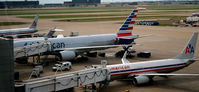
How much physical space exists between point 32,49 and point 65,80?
15.2m

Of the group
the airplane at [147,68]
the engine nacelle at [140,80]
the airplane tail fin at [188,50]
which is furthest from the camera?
the airplane tail fin at [188,50]

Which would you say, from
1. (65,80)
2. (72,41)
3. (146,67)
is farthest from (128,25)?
(65,80)

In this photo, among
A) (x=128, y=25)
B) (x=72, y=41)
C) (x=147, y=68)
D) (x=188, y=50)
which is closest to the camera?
(x=147, y=68)

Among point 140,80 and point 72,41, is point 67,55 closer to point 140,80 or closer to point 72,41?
point 72,41

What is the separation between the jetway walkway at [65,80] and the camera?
18.3 meters

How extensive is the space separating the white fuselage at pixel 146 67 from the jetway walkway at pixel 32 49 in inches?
440

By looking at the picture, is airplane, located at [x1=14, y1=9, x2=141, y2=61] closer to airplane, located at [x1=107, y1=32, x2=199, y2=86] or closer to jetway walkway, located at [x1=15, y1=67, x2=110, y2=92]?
airplane, located at [x1=107, y1=32, x2=199, y2=86]

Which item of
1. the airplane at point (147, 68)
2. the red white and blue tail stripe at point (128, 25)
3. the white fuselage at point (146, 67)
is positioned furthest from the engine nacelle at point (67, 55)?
the white fuselage at point (146, 67)

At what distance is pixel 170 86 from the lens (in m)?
27.8

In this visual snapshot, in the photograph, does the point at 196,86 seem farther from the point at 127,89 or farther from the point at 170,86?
the point at 127,89

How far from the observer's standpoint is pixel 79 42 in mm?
42219

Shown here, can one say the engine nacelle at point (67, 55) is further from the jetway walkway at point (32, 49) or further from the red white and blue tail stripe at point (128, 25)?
the red white and blue tail stripe at point (128, 25)

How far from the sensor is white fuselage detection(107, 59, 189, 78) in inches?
1051

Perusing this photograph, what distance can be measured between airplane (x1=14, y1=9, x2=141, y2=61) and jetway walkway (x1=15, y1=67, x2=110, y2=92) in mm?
15127
